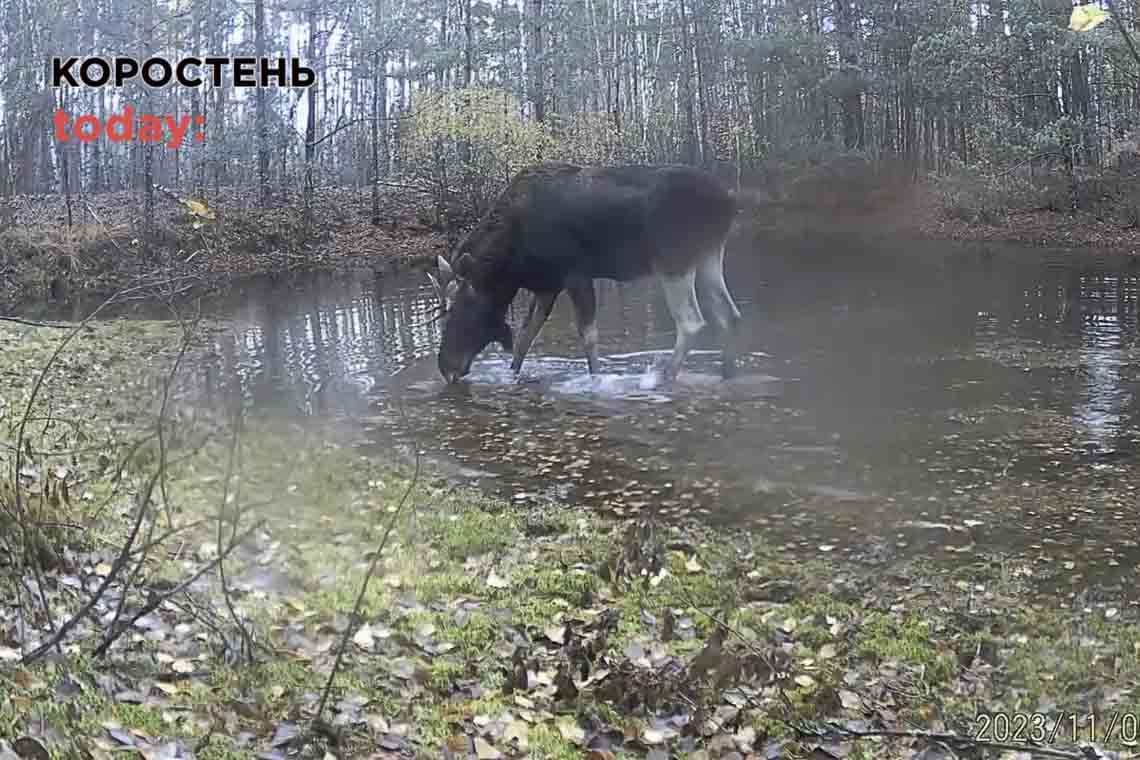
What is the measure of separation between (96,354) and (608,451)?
22.7 ft

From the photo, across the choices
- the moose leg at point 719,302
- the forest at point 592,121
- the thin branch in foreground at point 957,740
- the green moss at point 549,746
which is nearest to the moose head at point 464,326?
the moose leg at point 719,302

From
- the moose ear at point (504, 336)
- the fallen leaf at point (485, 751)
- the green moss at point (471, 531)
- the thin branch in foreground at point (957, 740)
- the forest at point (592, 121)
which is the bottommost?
the thin branch in foreground at point (957, 740)

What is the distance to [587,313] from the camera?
37.0 ft

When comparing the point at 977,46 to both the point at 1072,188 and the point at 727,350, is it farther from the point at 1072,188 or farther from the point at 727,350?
the point at 727,350

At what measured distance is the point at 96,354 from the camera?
12883mm

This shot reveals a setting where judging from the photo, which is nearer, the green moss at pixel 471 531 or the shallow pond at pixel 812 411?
the green moss at pixel 471 531

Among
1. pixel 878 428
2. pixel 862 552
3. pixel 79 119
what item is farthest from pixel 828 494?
pixel 79 119

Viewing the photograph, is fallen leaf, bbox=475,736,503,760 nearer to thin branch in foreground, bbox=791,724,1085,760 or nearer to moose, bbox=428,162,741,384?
thin branch in foreground, bbox=791,724,1085,760

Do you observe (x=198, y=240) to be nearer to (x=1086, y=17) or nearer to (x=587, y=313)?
(x=587, y=313)

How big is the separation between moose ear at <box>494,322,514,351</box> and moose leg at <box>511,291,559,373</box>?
0.14 m

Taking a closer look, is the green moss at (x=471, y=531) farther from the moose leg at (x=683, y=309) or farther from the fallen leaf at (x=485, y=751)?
the moose leg at (x=683, y=309)

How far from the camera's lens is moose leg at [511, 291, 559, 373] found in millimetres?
11570

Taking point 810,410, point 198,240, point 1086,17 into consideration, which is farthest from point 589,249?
point 198,240

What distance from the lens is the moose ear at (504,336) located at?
1179 centimetres
